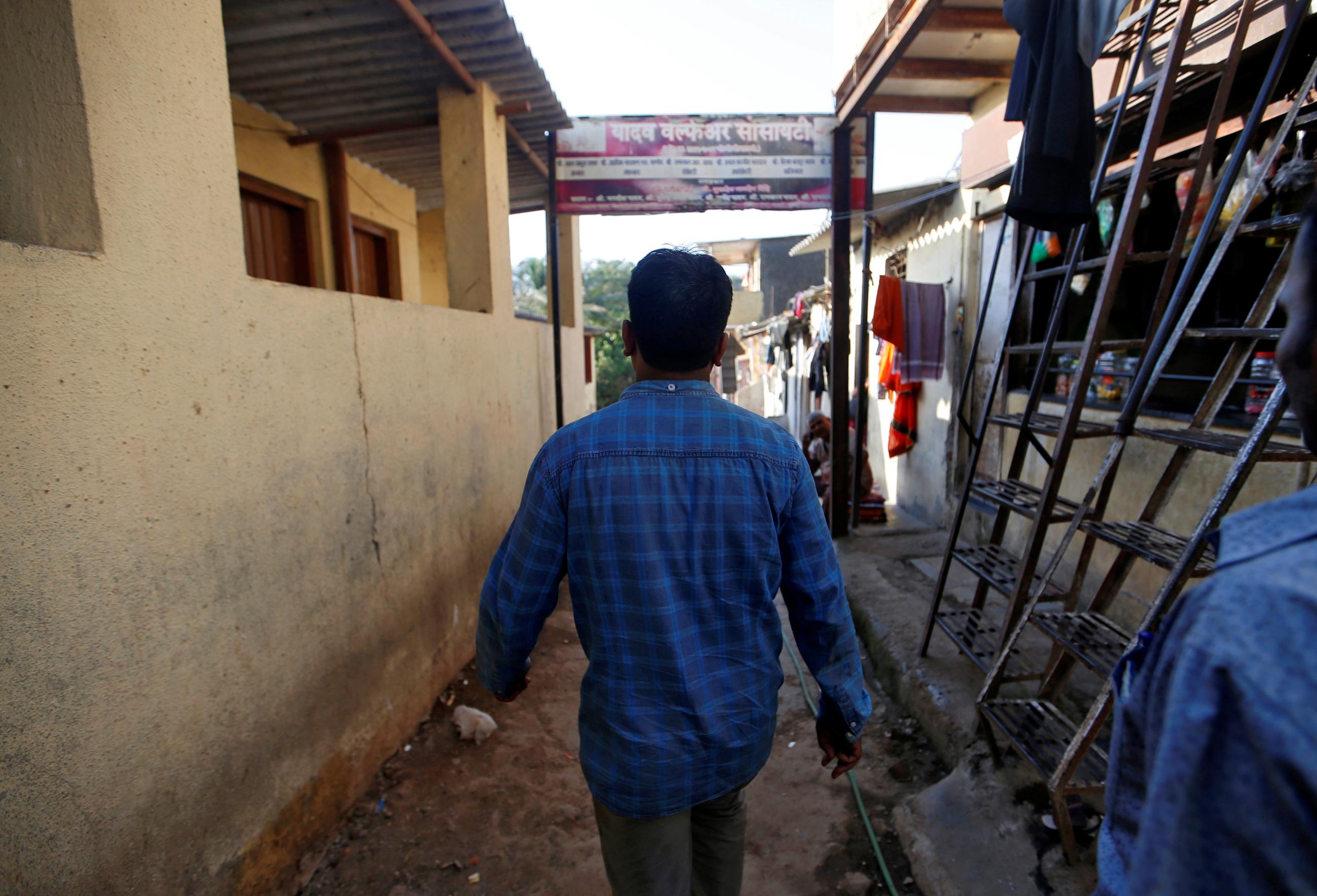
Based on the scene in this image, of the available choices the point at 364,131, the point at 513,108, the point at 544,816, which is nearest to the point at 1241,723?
the point at 544,816

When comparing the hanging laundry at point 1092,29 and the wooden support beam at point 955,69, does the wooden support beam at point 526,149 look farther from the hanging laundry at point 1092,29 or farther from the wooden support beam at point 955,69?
the hanging laundry at point 1092,29

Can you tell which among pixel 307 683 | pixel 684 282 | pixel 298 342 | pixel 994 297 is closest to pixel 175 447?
pixel 298 342

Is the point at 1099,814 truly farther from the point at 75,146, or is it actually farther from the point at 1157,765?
the point at 75,146

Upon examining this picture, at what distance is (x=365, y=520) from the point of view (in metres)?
3.14

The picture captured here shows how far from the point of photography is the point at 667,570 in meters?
1.48

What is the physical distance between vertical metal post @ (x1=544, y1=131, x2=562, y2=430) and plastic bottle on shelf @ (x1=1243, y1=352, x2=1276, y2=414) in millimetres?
4849

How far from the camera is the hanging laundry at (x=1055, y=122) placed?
106 inches

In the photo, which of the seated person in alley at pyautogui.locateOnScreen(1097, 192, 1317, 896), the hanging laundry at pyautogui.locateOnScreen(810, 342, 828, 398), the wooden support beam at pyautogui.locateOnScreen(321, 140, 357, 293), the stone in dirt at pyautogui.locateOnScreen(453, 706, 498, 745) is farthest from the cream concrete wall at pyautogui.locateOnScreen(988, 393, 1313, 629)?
the wooden support beam at pyautogui.locateOnScreen(321, 140, 357, 293)

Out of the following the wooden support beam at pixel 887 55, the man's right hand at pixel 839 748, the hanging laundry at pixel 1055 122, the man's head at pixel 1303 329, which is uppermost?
the wooden support beam at pixel 887 55

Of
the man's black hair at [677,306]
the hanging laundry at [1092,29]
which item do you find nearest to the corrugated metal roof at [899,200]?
the hanging laundry at [1092,29]

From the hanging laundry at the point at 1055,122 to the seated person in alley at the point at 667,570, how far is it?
1998mm

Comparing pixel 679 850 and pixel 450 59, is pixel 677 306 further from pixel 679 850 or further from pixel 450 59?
pixel 450 59

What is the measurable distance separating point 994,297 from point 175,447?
20.1 feet

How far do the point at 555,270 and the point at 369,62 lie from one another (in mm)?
2784
